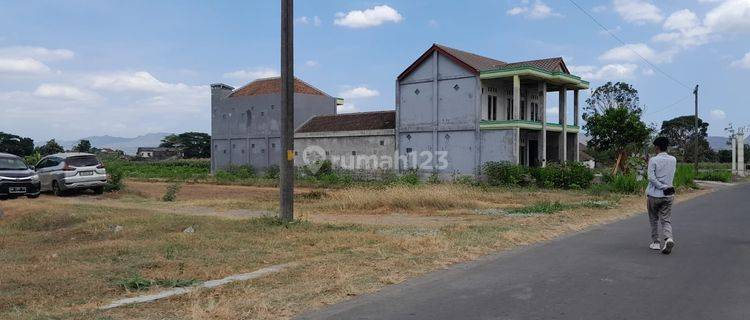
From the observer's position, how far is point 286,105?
40.4 feet

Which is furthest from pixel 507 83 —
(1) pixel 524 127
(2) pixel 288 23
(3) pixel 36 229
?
(3) pixel 36 229

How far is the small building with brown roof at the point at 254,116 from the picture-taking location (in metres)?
42.8

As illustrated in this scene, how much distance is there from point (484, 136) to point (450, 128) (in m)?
2.23

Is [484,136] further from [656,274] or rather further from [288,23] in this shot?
[656,274]

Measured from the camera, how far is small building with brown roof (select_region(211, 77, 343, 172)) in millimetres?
42750

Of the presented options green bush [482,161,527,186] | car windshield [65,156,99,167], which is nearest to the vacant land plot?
car windshield [65,156,99,167]

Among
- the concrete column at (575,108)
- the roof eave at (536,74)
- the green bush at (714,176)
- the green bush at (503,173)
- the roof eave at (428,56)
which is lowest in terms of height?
the green bush at (714,176)

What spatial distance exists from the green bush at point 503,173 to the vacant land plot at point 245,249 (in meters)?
12.0

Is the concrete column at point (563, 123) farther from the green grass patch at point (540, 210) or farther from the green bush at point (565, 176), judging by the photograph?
the green grass patch at point (540, 210)

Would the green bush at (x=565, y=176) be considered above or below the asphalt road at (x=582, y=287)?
above

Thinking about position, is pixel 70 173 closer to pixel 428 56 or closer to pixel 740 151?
pixel 428 56

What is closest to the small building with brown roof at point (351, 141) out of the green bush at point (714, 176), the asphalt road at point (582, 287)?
the green bush at point (714, 176)

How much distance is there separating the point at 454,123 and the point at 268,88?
17.1 meters

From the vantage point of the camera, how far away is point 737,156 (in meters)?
58.6
